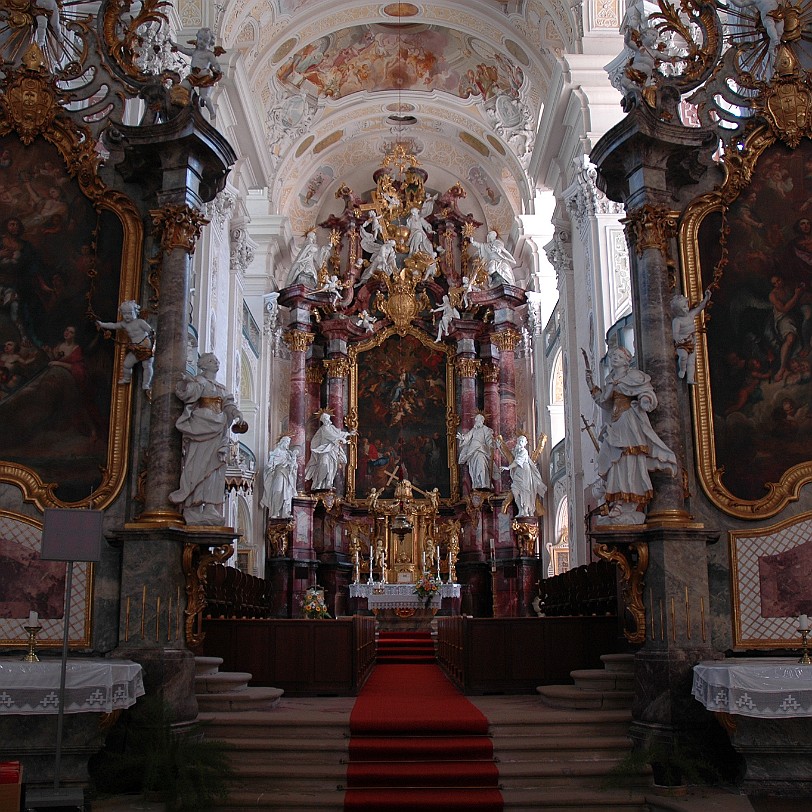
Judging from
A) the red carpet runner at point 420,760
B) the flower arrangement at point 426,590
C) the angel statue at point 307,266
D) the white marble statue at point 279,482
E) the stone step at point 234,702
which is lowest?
the red carpet runner at point 420,760

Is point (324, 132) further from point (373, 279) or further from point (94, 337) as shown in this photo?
point (94, 337)

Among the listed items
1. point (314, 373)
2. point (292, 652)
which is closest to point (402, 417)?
point (314, 373)

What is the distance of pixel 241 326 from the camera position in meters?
22.9

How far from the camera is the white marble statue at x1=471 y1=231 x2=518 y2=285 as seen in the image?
1079 inches

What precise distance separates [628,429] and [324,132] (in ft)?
62.6

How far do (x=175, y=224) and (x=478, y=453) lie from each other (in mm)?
16916

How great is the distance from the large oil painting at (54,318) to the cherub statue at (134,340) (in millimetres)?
256

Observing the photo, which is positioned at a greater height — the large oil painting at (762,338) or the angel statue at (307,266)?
the angel statue at (307,266)

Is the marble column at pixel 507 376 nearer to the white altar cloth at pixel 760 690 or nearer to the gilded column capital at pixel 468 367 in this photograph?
the gilded column capital at pixel 468 367

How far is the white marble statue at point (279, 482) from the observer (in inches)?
973

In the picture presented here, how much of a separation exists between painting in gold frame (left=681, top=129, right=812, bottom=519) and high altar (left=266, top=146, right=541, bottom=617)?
14.6 m

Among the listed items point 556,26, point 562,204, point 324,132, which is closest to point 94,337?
point 562,204

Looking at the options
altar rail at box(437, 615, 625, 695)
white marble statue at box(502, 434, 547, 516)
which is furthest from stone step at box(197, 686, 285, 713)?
white marble statue at box(502, 434, 547, 516)

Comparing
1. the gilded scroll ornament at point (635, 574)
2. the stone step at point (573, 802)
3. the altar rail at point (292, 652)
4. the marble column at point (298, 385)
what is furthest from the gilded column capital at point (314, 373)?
the stone step at point (573, 802)
